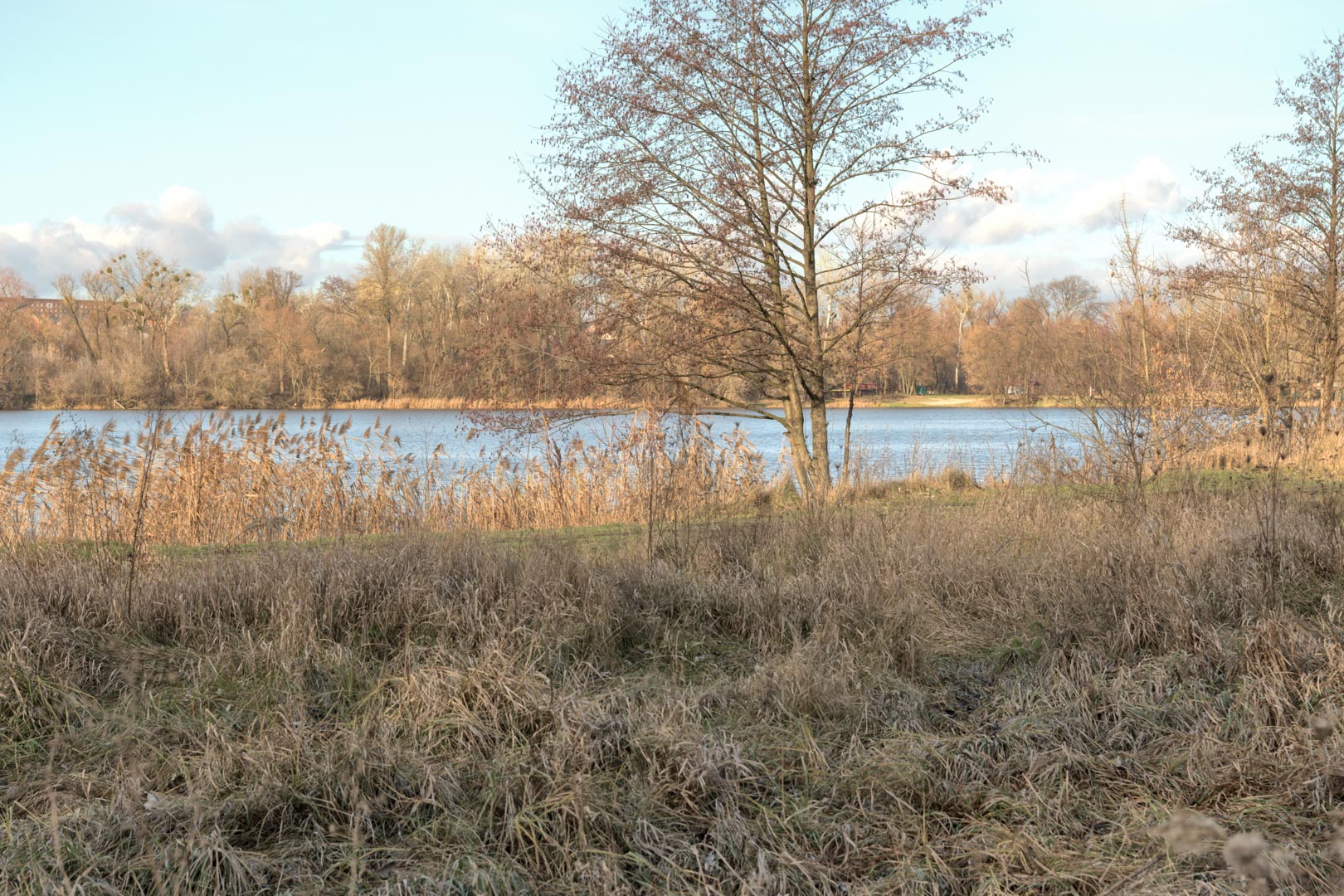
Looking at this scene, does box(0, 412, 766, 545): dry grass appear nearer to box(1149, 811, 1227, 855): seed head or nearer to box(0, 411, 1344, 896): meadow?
box(0, 411, 1344, 896): meadow

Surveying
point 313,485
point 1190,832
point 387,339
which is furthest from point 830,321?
point 387,339

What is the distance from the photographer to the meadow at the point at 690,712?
2.82 metres

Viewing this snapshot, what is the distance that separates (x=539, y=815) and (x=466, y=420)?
8343 mm

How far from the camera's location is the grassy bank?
2.83m

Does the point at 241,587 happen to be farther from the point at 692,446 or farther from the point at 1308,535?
the point at 1308,535

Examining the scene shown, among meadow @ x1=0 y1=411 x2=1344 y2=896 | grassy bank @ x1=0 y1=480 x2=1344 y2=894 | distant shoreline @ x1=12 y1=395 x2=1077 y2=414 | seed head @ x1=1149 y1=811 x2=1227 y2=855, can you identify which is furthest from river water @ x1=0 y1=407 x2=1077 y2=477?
seed head @ x1=1149 y1=811 x2=1227 y2=855

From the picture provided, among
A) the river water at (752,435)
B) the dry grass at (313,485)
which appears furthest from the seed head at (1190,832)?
the river water at (752,435)

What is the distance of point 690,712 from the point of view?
378cm

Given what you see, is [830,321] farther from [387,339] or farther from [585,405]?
[387,339]

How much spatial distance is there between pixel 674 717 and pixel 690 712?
0.12 metres

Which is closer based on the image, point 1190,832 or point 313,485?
point 1190,832

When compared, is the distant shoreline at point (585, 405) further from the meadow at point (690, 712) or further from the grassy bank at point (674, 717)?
the meadow at point (690, 712)

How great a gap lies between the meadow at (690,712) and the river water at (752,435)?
9.37 feet

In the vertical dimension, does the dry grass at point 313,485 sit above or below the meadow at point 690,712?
above
